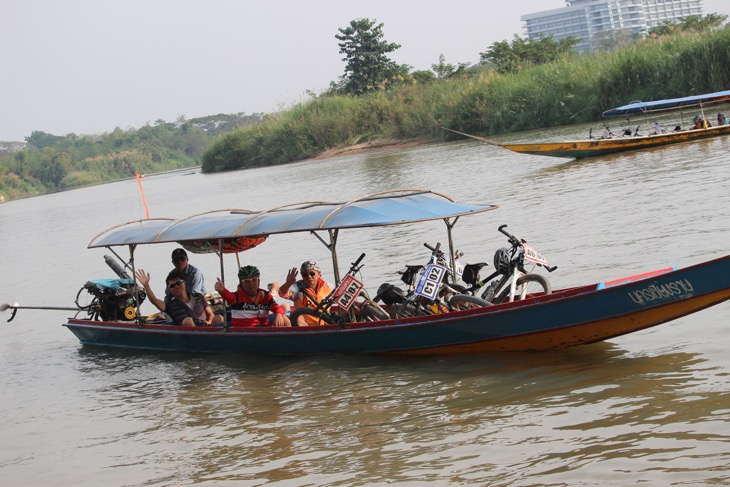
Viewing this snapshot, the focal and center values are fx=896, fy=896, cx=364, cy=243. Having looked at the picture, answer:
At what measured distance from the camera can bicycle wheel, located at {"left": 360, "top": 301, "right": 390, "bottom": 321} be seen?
854 centimetres

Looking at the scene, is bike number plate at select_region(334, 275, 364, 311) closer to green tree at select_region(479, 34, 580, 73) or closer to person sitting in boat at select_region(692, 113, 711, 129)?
person sitting in boat at select_region(692, 113, 711, 129)

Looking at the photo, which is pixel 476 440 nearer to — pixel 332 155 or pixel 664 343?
pixel 664 343

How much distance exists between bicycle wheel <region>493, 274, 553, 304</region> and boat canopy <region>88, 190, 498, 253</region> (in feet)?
2.49

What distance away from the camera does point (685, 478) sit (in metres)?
5.10

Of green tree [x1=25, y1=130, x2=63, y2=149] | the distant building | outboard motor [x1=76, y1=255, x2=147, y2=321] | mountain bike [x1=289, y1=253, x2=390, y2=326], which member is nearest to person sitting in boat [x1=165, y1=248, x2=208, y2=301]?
outboard motor [x1=76, y1=255, x2=147, y2=321]

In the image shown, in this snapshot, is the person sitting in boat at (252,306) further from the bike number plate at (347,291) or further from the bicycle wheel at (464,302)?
the bicycle wheel at (464,302)

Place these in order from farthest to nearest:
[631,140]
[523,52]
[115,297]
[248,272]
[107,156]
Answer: [107,156]
[523,52]
[631,140]
[115,297]
[248,272]

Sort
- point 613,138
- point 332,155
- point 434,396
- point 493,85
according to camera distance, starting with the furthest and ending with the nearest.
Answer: point 332,155 < point 493,85 < point 613,138 < point 434,396

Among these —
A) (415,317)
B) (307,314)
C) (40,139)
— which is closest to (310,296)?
(307,314)

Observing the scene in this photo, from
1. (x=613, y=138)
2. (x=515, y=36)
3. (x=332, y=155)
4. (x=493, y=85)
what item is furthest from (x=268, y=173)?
(x=613, y=138)

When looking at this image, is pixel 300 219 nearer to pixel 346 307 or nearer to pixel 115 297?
pixel 346 307

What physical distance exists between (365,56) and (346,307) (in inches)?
1843

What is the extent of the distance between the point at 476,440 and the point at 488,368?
1.60 m

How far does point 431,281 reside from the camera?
7.94 meters
